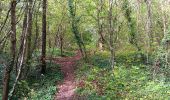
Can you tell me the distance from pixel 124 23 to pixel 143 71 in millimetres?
9856

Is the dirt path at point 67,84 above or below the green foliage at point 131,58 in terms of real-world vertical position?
below

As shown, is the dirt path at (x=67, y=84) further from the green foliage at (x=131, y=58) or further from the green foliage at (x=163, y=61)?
the green foliage at (x=163, y=61)

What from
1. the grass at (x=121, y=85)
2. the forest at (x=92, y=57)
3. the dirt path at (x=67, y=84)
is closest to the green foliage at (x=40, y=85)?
the forest at (x=92, y=57)

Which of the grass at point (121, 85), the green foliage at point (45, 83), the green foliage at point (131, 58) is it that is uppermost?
the green foliage at point (131, 58)

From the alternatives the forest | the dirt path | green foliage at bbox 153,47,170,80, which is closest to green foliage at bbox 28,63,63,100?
the forest

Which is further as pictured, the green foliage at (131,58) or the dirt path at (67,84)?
the green foliage at (131,58)

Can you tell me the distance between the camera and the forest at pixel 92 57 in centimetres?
1630

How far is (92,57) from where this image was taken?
100ft

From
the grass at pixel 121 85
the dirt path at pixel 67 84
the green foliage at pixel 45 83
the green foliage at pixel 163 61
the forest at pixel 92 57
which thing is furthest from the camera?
the green foliage at pixel 163 61

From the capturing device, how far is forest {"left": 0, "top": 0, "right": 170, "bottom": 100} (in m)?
16.3

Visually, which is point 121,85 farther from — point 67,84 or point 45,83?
point 45,83

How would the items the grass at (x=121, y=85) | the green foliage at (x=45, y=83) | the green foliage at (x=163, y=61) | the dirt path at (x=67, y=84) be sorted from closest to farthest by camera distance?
1. the grass at (x=121, y=85)
2. the dirt path at (x=67, y=84)
3. the green foliage at (x=45, y=83)
4. the green foliage at (x=163, y=61)

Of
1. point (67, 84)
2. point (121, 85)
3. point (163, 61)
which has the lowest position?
point (67, 84)

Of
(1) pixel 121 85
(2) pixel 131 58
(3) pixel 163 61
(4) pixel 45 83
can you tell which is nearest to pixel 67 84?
(4) pixel 45 83
